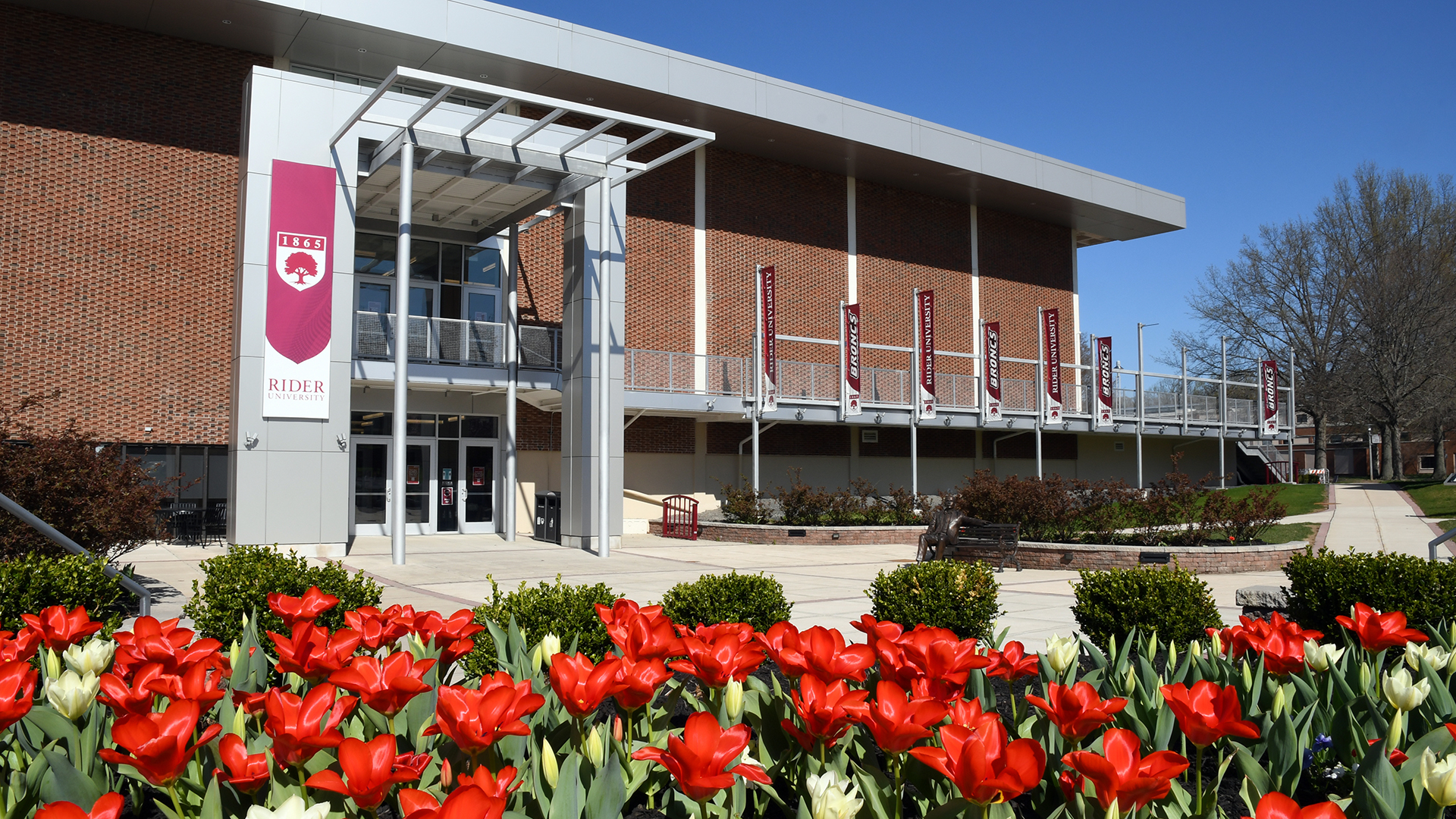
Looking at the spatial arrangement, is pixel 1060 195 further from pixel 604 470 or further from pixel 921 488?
pixel 604 470

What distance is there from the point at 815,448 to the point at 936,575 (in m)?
24.0

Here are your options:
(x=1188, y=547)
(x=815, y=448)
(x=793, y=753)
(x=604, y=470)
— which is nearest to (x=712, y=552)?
(x=604, y=470)

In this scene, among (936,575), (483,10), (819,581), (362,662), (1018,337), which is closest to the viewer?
(362,662)

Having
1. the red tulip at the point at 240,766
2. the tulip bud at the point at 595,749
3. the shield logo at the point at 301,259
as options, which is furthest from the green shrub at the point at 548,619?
the shield logo at the point at 301,259

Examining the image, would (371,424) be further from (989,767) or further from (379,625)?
(989,767)

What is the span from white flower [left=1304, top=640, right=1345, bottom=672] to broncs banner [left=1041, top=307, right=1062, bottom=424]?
1167 inches

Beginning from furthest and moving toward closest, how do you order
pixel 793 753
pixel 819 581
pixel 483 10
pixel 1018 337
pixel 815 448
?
pixel 1018 337 → pixel 815 448 → pixel 483 10 → pixel 819 581 → pixel 793 753

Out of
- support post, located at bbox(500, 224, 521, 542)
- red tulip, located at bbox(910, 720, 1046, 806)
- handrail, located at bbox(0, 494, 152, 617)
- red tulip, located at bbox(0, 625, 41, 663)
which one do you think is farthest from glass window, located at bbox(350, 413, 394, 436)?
red tulip, located at bbox(910, 720, 1046, 806)

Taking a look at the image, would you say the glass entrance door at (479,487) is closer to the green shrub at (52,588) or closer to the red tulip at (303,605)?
the green shrub at (52,588)

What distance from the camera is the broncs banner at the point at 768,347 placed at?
1057 inches

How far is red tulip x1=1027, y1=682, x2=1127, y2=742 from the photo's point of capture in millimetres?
2557

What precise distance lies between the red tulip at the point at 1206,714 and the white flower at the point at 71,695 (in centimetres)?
304

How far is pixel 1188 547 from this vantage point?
16.1 meters

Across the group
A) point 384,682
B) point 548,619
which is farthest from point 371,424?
point 384,682
